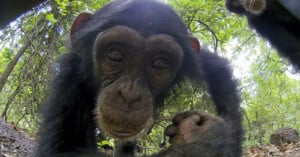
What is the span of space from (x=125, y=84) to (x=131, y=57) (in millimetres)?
311

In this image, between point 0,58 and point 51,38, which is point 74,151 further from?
point 0,58

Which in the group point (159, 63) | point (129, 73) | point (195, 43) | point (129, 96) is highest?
point (195, 43)

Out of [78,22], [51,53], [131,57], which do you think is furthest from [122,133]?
[51,53]

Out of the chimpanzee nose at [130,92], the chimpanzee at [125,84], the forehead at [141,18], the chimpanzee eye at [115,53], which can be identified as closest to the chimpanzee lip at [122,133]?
the chimpanzee at [125,84]

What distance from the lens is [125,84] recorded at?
261 cm

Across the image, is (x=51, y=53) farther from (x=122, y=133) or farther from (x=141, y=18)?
(x=122, y=133)

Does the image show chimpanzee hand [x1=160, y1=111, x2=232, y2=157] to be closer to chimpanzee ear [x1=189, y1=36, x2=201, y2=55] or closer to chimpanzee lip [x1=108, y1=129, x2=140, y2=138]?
chimpanzee lip [x1=108, y1=129, x2=140, y2=138]

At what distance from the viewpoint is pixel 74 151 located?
2.88m

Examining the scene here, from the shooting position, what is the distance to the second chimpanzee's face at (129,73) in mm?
2545

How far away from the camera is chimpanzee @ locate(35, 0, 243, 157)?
2.52m

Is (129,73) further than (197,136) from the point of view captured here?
Yes

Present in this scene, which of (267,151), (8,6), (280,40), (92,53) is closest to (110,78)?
(92,53)

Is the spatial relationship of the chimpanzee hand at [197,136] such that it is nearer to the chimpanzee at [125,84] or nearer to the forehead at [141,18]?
the chimpanzee at [125,84]

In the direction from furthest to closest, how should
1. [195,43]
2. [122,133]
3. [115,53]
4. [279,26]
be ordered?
[279,26], [195,43], [115,53], [122,133]
